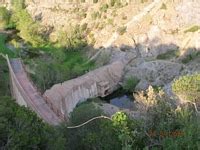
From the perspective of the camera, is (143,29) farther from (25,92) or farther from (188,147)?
(188,147)

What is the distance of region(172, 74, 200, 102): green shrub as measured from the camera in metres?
50.8

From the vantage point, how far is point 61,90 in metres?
79.2

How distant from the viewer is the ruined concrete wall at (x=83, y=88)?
76688 millimetres

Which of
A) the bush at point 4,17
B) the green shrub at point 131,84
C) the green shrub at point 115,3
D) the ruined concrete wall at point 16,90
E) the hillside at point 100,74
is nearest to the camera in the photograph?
the hillside at point 100,74

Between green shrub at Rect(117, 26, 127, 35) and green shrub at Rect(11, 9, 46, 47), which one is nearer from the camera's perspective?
green shrub at Rect(117, 26, 127, 35)

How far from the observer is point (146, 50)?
3671 inches

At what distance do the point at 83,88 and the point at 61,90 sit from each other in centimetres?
525

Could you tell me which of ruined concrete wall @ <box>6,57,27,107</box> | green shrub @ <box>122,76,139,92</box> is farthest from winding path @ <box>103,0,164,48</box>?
ruined concrete wall @ <box>6,57,27,107</box>

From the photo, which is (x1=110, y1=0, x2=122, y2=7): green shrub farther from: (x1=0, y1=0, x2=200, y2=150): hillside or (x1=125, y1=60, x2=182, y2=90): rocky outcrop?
(x1=125, y1=60, x2=182, y2=90): rocky outcrop

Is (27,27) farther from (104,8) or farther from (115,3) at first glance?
(115,3)

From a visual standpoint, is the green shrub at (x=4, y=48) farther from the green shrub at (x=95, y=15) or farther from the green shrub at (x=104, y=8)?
the green shrub at (x=104, y=8)

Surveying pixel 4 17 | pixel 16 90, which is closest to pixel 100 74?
pixel 16 90
